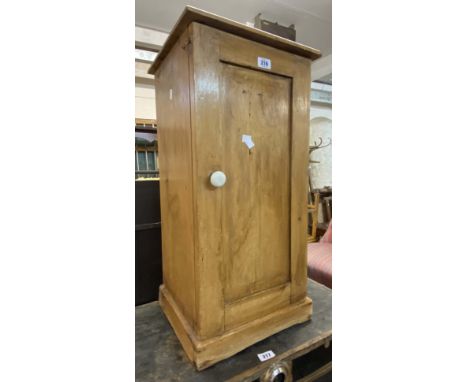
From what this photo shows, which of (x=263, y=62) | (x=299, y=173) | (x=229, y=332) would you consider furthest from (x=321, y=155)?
(x=229, y=332)

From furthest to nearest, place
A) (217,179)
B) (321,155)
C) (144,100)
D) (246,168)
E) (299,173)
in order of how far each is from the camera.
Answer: (321,155)
(144,100)
(299,173)
(246,168)
(217,179)

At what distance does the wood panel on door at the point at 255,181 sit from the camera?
84cm

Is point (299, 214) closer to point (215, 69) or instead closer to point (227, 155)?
point (227, 155)

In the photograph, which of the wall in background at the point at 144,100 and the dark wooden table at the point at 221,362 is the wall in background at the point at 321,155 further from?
the dark wooden table at the point at 221,362

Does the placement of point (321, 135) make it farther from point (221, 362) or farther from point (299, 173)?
point (221, 362)

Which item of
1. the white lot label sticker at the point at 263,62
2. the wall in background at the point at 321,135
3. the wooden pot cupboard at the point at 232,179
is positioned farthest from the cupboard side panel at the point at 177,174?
the wall in background at the point at 321,135

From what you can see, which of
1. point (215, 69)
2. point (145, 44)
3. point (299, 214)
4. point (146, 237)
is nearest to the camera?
point (215, 69)

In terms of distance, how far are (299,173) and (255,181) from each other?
8.3 inches

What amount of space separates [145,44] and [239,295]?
2.30m

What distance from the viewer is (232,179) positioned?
2.80 feet

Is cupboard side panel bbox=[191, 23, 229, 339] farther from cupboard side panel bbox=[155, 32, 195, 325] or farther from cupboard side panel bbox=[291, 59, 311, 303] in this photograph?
cupboard side panel bbox=[291, 59, 311, 303]

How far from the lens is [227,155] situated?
32.8 inches

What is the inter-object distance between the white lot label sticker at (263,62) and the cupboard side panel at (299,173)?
0.13 metres
